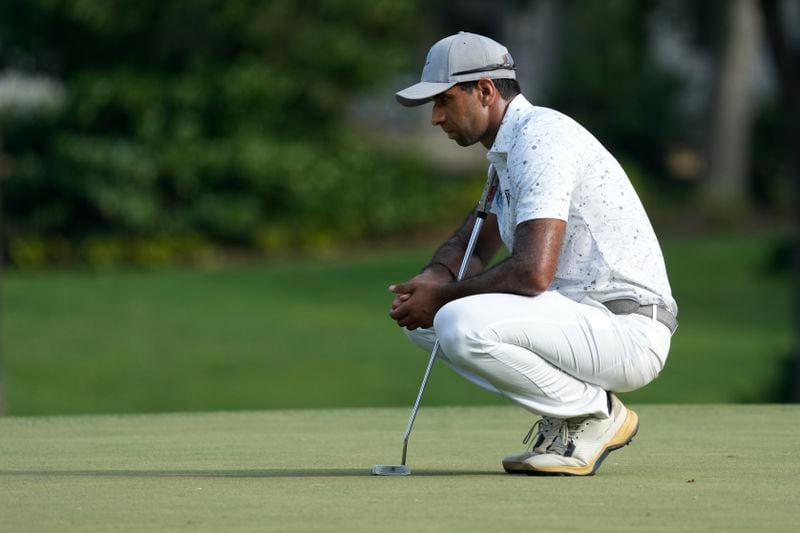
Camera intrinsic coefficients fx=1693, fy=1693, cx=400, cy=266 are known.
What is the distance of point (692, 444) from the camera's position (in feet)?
23.4

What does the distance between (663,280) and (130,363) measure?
12.8 m

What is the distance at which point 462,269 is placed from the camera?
20.7 feet

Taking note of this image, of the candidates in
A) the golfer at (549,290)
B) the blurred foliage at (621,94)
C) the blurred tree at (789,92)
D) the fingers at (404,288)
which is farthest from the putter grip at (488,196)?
the blurred foliage at (621,94)

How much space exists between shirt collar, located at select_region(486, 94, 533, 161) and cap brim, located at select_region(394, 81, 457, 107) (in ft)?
0.74

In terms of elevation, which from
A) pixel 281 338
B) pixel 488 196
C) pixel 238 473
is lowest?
pixel 281 338

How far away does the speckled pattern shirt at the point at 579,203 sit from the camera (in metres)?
5.66

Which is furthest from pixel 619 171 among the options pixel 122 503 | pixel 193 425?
pixel 193 425

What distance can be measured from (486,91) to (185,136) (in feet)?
56.6

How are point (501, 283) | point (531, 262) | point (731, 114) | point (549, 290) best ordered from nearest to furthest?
point (531, 262) → point (501, 283) → point (549, 290) → point (731, 114)

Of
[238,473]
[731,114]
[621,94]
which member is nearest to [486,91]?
[238,473]

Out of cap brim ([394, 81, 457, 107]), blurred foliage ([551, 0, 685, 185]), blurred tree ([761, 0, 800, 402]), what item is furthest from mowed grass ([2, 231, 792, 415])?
cap brim ([394, 81, 457, 107])

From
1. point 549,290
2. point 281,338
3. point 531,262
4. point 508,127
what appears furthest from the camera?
point 281,338

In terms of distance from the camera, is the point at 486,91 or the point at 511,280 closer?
the point at 511,280

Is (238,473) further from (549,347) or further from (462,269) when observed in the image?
(549,347)
